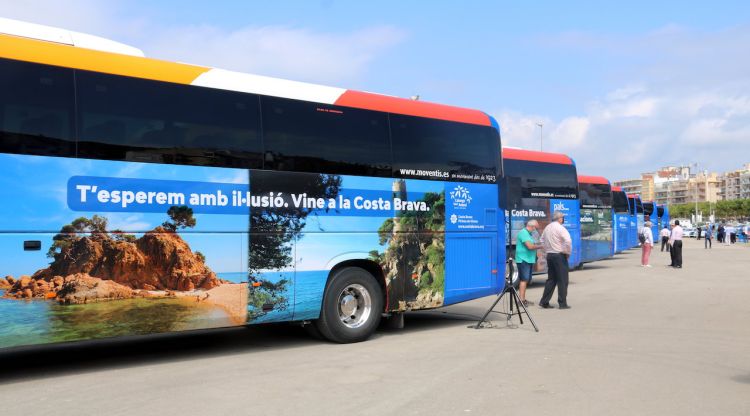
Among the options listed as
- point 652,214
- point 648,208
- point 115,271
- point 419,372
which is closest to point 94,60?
point 115,271

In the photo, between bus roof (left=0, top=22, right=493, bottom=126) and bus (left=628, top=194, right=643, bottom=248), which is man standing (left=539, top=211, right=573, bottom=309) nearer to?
bus roof (left=0, top=22, right=493, bottom=126)

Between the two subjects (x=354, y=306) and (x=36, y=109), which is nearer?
(x=36, y=109)

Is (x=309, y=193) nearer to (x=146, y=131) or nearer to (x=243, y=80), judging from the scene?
(x=243, y=80)

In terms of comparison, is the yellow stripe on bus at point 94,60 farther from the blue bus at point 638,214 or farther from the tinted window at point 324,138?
the blue bus at point 638,214

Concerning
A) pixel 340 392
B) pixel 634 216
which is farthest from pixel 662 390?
pixel 634 216

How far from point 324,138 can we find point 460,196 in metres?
2.82

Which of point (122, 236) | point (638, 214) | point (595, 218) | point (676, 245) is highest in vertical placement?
point (638, 214)

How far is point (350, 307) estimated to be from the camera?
994cm

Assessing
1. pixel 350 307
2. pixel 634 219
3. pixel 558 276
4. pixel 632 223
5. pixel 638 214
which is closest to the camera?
pixel 350 307

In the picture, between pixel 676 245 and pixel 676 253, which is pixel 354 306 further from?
pixel 676 253

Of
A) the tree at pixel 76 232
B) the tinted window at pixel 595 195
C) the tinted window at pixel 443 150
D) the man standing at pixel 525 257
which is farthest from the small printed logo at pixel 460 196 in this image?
the tinted window at pixel 595 195

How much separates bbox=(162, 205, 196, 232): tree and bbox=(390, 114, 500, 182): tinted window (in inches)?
130

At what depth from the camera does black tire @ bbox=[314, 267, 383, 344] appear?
9570mm

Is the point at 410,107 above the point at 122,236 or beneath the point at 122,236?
above
